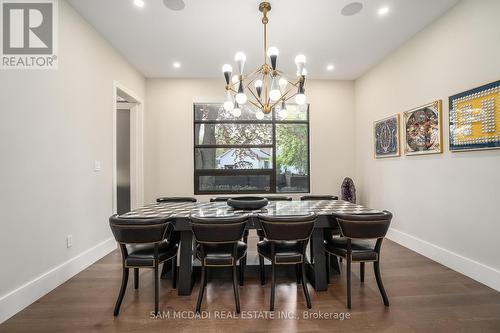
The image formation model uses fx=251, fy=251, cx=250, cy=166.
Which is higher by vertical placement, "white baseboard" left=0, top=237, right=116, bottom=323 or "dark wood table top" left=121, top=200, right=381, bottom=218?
"dark wood table top" left=121, top=200, right=381, bottom=218

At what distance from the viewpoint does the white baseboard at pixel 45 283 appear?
210 cm

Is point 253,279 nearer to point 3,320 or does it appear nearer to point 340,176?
point 3,320

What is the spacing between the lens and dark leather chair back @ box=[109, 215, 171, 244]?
6.67 ft

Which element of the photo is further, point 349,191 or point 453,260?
point 349,191

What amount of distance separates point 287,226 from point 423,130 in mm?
2720

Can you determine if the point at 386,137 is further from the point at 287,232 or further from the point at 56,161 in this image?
the point at 56,161

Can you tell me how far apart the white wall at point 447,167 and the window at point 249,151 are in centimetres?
159

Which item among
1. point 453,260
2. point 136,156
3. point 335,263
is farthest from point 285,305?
point 136,156

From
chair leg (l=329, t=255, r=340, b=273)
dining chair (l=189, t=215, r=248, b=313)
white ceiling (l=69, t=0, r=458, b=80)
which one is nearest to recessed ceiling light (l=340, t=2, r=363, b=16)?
white ceiling (l=69, t=0, r=458, b=80)

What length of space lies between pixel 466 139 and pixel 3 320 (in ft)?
15.6

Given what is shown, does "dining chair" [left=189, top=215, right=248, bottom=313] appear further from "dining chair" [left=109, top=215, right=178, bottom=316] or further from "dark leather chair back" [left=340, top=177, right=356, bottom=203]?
"dark leather chair back" [left=340, top=177, right=356, bottom=203]

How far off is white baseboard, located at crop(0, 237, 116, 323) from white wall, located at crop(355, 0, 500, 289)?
4469mm

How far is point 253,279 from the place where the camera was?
9.29ft

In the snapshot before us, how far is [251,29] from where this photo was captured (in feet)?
11.1
